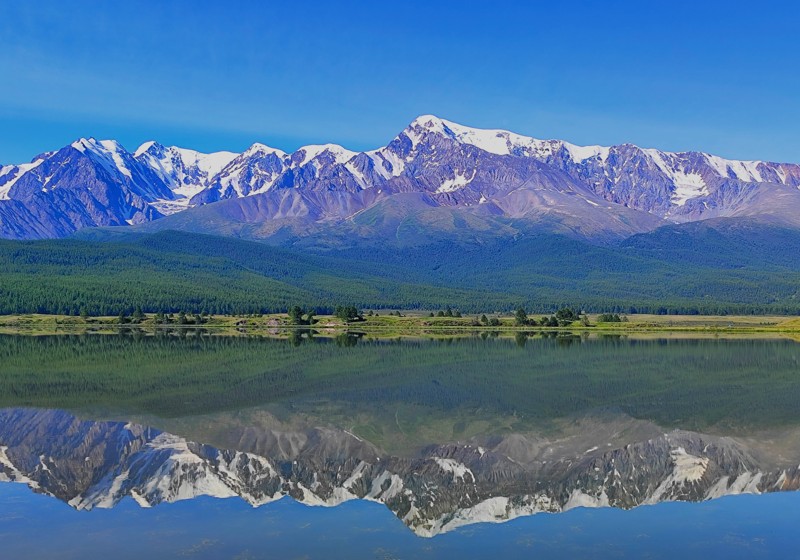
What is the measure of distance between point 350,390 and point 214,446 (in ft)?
57.5

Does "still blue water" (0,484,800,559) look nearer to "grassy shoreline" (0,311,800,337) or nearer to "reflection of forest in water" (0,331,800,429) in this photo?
"reflection of forest in water" (0,331,800,429)

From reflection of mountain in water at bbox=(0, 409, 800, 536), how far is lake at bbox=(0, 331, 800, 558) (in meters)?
0.10

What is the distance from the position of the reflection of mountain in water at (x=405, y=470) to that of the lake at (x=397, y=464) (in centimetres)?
10

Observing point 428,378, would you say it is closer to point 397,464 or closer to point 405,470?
point 397,464

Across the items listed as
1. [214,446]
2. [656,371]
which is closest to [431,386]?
[656,371]

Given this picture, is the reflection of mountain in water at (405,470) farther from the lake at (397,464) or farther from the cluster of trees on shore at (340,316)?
the cluster of trees on shore at (340,316)

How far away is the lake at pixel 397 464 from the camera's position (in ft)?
67.6

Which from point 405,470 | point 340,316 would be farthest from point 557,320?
point 405,470

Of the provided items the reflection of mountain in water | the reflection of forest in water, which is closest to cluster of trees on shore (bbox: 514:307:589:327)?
the reflection of forest in water

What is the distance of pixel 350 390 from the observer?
48.0 meters

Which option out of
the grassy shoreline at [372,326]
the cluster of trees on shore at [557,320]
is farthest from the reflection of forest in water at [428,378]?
the cluster of trees on shore at [557,320]

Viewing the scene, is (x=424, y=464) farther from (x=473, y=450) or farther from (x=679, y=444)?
(x=679, y=444)

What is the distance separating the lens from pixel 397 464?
92.3ft

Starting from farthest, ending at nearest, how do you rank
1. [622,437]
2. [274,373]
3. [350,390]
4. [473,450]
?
[274,373], [350,390], [622,437], [473,450]
